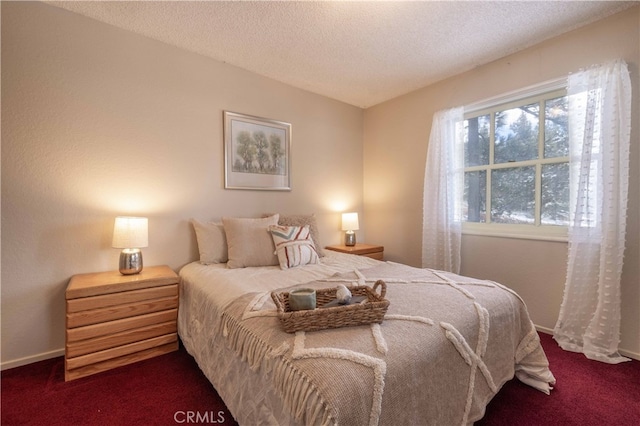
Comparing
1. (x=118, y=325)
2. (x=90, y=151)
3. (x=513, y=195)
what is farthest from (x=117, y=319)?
(x=513, y=195)

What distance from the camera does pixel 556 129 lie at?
2297 mm

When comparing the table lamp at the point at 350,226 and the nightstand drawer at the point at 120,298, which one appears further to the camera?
the table lamp at the point at 350,226

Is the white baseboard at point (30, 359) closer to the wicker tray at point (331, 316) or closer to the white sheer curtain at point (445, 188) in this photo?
the wicker tray at point (331, 316)

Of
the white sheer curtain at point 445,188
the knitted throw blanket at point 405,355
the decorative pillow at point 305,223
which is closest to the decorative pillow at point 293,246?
the decorative pillow at point 305,223

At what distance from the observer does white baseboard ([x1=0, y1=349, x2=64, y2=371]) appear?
1.79m

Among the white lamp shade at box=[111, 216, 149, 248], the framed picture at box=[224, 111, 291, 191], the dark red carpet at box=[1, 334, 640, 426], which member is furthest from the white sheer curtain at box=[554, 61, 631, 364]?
the white lamp shade at box=[111, 216, 149, 248]

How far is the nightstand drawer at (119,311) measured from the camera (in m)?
1.66

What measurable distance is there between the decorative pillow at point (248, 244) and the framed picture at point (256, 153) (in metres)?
0.53

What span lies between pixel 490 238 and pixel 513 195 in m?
0.45

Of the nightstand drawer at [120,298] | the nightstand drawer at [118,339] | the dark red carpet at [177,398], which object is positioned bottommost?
the dark red carpet at [177,398]

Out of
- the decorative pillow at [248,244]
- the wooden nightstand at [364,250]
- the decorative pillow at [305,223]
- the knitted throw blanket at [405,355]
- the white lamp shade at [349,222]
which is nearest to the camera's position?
the knitted throw blanket at [405,355]

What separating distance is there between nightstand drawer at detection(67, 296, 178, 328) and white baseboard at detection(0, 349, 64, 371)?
57 centimetres

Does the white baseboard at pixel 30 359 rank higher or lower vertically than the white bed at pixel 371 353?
lower

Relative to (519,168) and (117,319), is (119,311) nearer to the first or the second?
(117,319)
